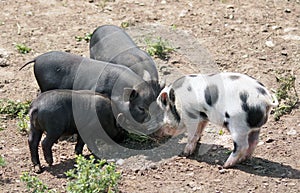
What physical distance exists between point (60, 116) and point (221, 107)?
1727mm

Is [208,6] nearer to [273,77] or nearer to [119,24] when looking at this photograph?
[119,24]

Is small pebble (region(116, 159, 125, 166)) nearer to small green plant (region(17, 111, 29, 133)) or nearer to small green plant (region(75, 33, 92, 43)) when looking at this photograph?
small green plant (region(17, 111, 29, 133))

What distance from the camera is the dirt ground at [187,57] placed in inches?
283

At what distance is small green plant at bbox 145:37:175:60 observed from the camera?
980 centimetres

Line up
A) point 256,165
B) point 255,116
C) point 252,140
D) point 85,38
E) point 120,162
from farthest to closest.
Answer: point 85,38 < point 120,162 < point 256,165 < point 252,140 < point 255,116

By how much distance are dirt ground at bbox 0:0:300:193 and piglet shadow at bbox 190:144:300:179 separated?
1 centimetres

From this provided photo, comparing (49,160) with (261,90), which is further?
(49,160)

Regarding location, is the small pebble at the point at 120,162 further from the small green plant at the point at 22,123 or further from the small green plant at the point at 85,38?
the small green plant at the point at 85,38

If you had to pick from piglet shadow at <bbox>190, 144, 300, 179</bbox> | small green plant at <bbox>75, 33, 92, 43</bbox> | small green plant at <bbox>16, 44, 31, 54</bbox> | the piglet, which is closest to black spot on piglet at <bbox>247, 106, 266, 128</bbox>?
piglet shadow at <bbox>190, 144, 300, 179</bbox>

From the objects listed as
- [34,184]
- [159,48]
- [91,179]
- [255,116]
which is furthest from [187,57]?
[34,184]

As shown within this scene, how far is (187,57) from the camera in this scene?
992 centimetres

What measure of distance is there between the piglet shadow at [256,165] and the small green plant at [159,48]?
2388 millimetres

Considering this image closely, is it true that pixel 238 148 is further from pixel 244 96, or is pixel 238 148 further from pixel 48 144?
pixel 48 144

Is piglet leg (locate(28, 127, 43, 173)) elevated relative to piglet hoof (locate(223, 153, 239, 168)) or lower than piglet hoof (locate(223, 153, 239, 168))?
lower
